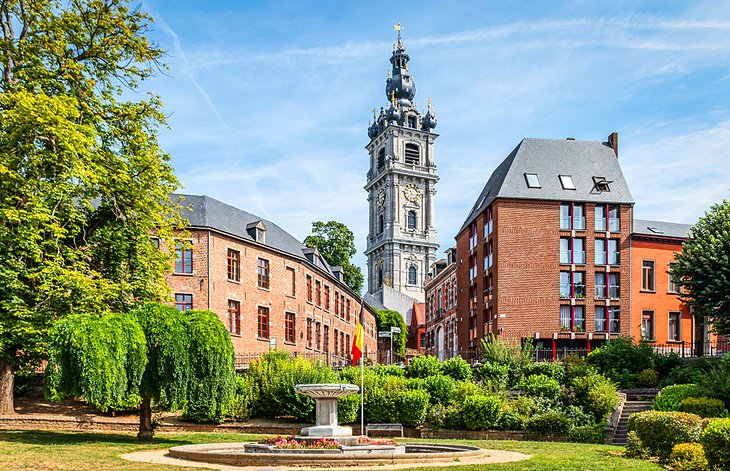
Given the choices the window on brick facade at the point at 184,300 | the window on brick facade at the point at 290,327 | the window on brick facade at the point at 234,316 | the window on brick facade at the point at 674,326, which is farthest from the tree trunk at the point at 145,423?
the window on brick facade at the point at 674,326

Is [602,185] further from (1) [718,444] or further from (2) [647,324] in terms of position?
(1) [718,444]

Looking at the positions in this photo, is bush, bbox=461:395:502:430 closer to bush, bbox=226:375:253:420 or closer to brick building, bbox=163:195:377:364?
bush, bbox=226:375:253:420

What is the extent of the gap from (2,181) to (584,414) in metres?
22.9

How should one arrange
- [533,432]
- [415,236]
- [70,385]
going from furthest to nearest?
[415,236]
[533,432]
[70,385]

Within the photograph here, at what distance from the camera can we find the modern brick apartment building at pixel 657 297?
46.6m

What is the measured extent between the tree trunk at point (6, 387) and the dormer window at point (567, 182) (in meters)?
31.4

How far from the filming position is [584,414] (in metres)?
30.5

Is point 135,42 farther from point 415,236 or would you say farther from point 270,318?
point 415,236

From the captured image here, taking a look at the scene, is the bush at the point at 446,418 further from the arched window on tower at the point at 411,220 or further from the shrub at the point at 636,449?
the arched window on tower at the point at 411,220

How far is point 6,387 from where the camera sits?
28828 millimetres

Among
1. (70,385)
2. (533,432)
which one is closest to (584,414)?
(533,432)

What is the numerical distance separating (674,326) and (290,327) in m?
23.4

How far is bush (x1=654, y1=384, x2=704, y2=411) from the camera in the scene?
1135 inches

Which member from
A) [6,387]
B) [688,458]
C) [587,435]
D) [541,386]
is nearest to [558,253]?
[541,386]
